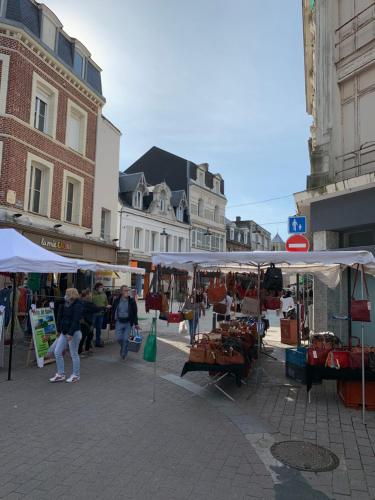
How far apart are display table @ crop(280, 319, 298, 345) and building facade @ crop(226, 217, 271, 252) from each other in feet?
133

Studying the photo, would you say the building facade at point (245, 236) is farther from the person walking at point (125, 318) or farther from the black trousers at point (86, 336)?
the person walking at point (125, 318)

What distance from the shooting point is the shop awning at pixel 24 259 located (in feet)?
25.0

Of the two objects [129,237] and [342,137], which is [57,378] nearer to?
[342,137]

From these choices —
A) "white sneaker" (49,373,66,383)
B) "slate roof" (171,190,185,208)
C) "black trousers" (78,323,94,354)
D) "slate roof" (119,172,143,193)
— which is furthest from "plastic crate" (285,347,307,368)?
"slate roof" (171,190,185,208)

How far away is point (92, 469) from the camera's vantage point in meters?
3.96

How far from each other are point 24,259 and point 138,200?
1061 inches

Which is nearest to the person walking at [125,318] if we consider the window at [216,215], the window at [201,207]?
the window at [201,207]

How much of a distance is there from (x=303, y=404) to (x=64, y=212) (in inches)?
537

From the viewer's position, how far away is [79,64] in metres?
18.2

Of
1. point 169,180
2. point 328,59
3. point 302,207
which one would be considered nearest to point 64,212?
point 302,207

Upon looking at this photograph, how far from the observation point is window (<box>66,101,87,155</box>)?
17797mm

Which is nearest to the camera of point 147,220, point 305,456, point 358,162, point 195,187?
point 305,456

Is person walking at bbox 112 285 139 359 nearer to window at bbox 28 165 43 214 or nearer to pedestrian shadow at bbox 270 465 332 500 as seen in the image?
pedestrian shadow at bbox 270 465 332 500

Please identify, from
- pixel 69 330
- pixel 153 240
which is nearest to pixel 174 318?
pixel 69 330
